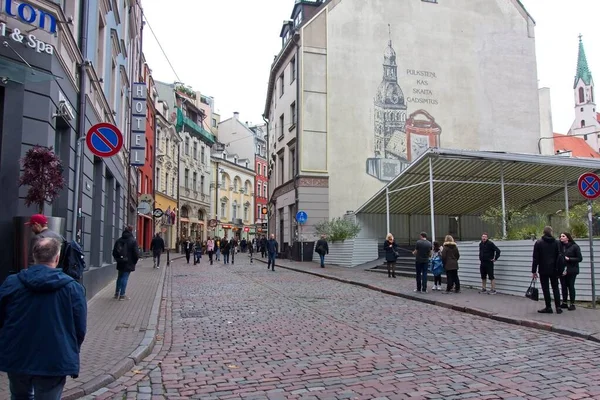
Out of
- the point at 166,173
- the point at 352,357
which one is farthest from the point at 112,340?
the point at 166,173

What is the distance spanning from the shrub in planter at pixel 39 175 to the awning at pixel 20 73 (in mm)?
1280

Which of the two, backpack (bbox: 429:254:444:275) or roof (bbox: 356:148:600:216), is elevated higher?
roof (bbox: 356:148:600:216)

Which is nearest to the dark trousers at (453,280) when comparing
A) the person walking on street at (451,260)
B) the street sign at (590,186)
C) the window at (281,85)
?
the person walking on street at (451,260)

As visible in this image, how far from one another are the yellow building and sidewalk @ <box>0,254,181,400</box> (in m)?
49.7

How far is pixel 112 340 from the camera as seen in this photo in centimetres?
764

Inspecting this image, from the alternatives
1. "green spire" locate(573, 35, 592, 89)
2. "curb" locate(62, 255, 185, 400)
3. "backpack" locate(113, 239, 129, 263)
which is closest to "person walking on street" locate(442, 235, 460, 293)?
"curb" locate(62, 255, 185, 400)

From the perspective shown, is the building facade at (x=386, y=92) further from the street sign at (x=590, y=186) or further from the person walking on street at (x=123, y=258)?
the street sign at (x=590, y=186)

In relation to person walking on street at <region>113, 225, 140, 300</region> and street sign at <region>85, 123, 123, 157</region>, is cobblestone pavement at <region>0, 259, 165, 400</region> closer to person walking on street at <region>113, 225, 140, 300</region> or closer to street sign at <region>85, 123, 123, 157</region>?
person walking on street at <region>113, 225, 140, 300</region>

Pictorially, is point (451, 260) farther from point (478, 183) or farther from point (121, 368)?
point (121, 368)

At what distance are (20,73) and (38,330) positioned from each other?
21.5 ft

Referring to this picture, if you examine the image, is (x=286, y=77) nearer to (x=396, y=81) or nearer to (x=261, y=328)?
(x=396, y=81)

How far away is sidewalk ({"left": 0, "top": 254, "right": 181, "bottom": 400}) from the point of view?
5.54m

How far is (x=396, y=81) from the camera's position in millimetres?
32094

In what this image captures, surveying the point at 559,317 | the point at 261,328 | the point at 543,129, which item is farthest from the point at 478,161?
the point at 543,129
